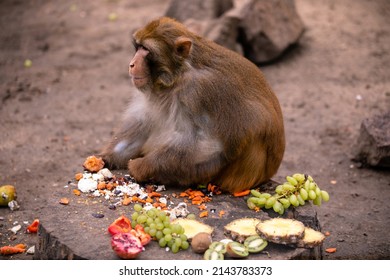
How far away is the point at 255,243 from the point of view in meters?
4.41

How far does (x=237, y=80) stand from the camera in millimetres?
5262

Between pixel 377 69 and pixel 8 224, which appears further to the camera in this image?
pixel 377 69

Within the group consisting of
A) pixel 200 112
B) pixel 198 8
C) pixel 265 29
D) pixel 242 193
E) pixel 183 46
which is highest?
pixel 183 46

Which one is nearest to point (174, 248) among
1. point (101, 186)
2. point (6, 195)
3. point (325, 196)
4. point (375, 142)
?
point (101, 186)

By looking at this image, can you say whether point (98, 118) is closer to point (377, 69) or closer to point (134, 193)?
point (134, 193)

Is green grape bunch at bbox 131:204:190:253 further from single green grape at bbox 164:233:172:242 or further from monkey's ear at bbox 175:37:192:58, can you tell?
monkey's ear at bbox 175:37:192:58

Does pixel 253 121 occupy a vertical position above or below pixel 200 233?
above

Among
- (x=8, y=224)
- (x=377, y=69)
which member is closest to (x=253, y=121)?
(x=8, y=224)

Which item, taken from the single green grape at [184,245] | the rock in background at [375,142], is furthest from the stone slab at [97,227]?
the rock in background at [375,142]

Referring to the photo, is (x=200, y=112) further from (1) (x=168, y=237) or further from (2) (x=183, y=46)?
(1) (x=168, y=237)

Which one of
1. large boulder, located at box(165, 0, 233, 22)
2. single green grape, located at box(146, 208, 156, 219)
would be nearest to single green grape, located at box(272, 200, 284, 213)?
single green grape, located at box(146, 208, 156, 219)

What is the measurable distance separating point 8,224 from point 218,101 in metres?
2.43

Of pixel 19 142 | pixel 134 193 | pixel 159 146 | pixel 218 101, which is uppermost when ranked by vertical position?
pixel 218 101

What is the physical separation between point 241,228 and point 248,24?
18.4ft
